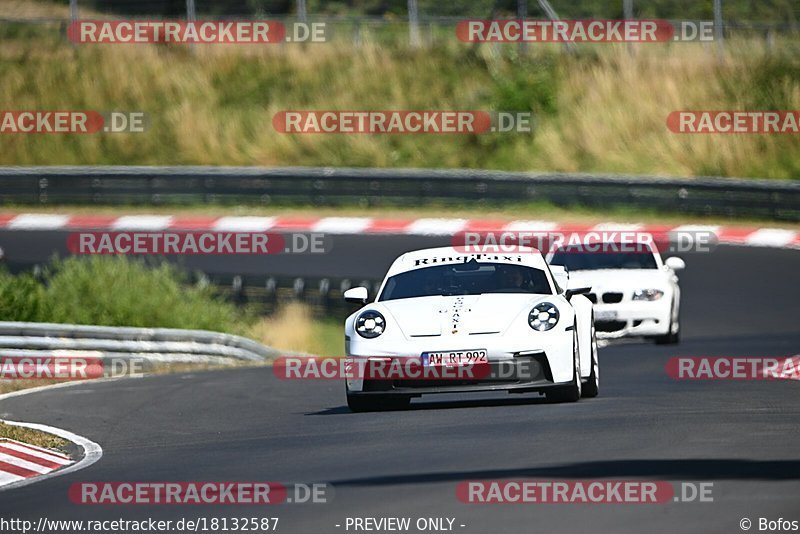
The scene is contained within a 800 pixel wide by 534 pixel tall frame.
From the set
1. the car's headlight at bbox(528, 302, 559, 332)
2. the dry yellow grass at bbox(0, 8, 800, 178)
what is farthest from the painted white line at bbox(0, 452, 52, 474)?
the dry yellow grass at bbox(0, 8, 800, 178)

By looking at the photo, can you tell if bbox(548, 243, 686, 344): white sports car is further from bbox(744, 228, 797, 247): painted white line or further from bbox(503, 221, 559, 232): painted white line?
bbox(503, 221, 559, 232): painted white line

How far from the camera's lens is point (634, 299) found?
19156mm

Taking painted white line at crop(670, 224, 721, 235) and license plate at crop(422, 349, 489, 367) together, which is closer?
license plate at crop(422, 349, 489, 367)

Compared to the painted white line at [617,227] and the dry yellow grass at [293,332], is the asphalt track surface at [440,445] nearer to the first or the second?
the dry yellow grass at [293,332]

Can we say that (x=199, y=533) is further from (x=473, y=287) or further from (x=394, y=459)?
(x=473, y=287)

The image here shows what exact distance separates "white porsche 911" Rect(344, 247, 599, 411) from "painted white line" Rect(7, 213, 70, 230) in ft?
66.7

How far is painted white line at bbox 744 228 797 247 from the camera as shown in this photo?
27.6 meters

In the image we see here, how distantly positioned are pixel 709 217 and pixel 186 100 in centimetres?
1503

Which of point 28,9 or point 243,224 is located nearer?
point 243,224

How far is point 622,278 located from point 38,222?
54.8 ft

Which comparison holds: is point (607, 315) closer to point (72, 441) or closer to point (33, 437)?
point (72, 441)

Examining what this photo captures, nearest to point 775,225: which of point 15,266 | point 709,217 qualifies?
point 709,217

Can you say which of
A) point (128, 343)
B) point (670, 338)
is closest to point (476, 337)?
point (670, 338)

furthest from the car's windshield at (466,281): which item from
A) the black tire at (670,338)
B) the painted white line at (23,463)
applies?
the black tire at (670,338)
